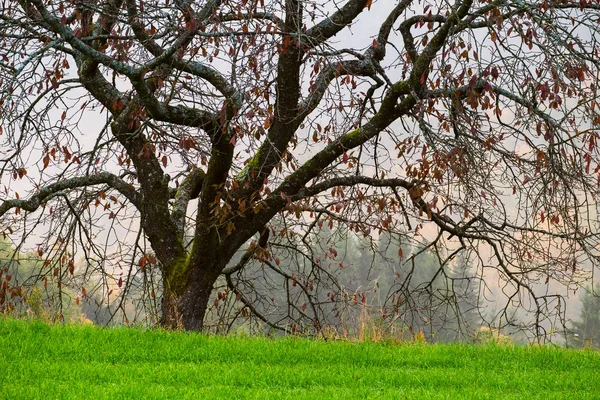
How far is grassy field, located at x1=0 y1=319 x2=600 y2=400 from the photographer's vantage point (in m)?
5.85

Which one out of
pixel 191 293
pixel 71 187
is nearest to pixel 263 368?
pixel 191 293

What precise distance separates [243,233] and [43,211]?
3793mm

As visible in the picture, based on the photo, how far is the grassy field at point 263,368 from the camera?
5848 millimetres

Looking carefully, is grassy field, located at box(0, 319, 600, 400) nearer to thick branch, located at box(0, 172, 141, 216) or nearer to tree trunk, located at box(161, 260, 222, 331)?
tree trunk, located at box(161, 260, 222, 331)

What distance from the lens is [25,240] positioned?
10.8m

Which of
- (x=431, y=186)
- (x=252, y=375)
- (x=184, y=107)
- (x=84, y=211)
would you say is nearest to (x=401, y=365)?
(x=252, y=375)

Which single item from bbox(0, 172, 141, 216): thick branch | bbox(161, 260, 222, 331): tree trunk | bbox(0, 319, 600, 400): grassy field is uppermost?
bbox(0, 172, 141, 216): thick branch

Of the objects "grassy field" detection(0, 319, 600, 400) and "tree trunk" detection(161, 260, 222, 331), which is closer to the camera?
"grassy field" detection(0, 319, 600, 400)

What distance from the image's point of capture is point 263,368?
6.70 m

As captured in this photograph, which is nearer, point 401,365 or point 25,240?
point 401,365

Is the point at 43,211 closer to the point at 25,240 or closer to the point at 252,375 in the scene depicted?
the point at 25,240

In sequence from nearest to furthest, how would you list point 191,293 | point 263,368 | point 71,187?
point 263,368 < point 191,293 < point 71,187

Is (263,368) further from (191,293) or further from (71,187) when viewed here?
(71,187)

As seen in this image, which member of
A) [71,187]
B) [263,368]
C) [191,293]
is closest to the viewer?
[263,368]
